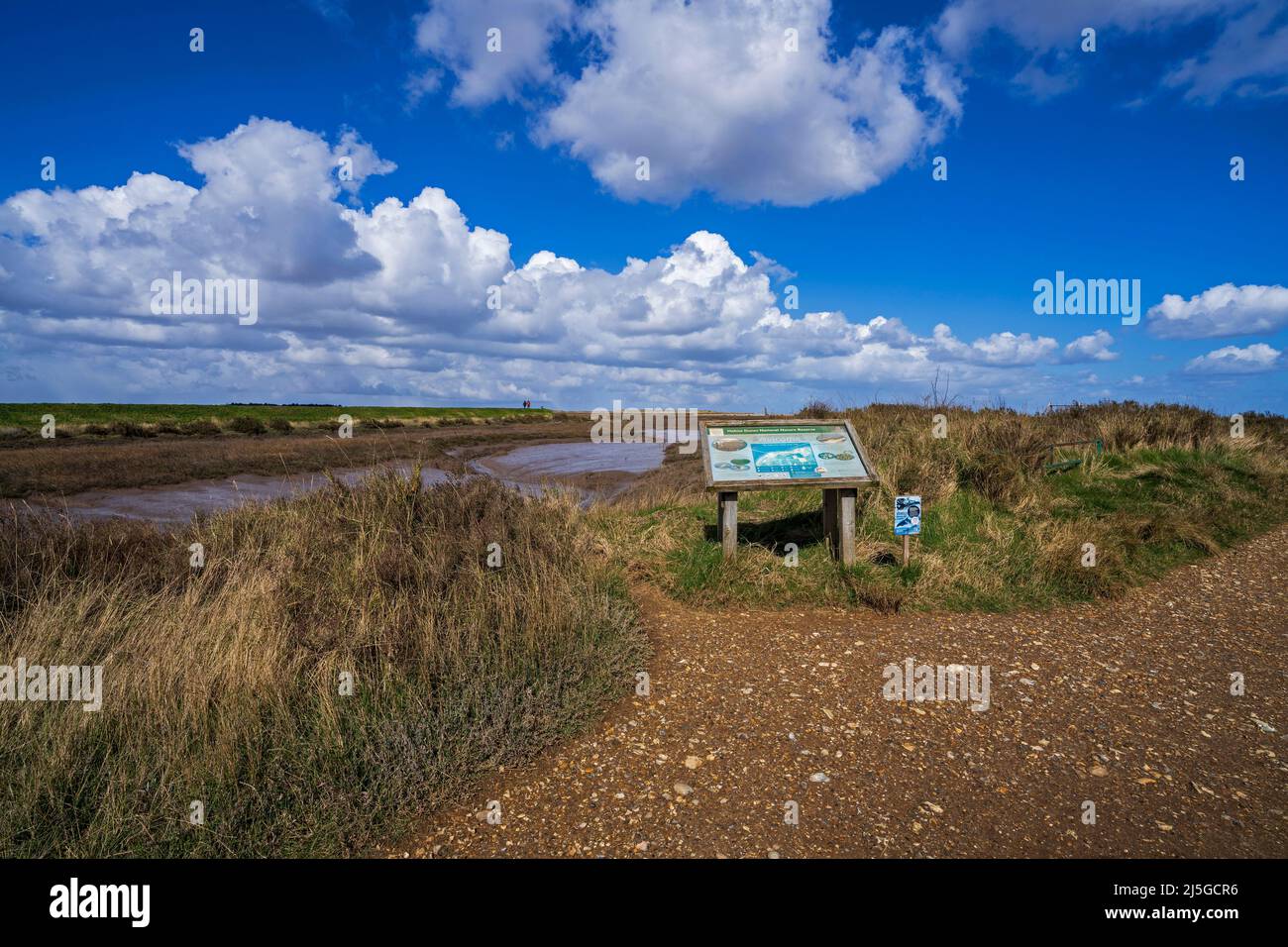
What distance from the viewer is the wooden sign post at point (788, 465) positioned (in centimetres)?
731

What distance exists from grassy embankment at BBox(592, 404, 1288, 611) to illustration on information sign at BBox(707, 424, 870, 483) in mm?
1024

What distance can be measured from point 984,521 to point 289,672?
8.41 m

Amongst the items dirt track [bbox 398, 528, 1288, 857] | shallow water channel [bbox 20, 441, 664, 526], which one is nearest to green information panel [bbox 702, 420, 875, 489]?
dirt track [bbox 398, 528, 1288, 857]

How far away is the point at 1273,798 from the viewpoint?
378 centimetres

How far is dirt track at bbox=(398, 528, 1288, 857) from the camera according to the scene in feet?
11.2

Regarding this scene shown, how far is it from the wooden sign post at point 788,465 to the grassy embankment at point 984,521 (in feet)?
1.46

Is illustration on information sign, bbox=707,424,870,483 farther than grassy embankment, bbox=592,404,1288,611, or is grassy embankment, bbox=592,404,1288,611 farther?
illustration on information sign, bbox=707,424,870,483

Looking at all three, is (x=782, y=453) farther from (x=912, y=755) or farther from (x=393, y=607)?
(x=393, y=607)

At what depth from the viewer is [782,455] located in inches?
298

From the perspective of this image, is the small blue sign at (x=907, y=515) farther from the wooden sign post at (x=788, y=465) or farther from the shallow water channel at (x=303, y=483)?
the shallow water channel at (x=303, y=483)

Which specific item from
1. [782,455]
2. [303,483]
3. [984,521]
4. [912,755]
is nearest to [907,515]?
[782,455]

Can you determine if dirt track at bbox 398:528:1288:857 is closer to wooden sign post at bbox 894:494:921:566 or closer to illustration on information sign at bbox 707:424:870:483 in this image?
wooden sign post at bbox 894:494:921:566
